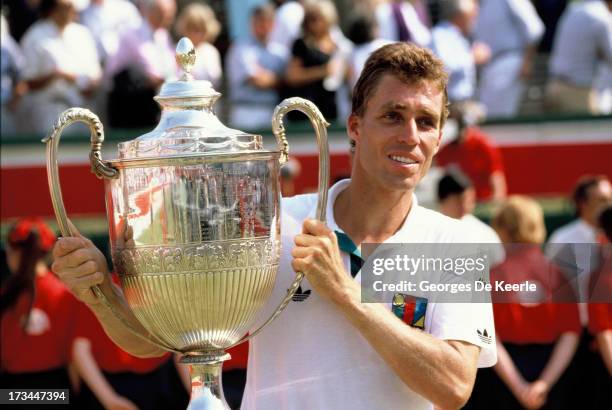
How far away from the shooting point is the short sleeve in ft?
9.59

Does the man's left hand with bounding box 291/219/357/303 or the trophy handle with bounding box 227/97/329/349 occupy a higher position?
the trophy handle with bounding box 227/97/329/349

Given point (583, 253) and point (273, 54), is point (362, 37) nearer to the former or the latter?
point (273, 54)

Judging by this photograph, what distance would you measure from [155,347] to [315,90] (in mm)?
6068

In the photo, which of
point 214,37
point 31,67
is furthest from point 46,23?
point 214,37

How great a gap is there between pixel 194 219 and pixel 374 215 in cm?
50

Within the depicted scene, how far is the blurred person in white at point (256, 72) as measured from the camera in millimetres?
9133

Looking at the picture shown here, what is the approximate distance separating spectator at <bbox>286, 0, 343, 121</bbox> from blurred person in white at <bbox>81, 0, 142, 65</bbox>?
1078mm

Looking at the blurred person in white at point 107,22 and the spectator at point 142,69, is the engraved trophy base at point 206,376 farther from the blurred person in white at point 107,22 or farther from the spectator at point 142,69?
the blurred person in white at point 107,22

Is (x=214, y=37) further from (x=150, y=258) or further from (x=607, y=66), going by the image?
(x=150, y=258)

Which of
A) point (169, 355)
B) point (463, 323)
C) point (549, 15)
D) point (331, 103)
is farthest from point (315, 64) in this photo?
point (463, 323)

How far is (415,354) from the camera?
280 cm

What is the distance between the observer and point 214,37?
9.57m

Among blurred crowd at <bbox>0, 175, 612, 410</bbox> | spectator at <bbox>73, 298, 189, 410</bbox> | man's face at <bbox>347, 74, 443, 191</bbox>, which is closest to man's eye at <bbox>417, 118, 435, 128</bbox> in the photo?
man's face at <bbox>347, 74, 443, 191</bbox>

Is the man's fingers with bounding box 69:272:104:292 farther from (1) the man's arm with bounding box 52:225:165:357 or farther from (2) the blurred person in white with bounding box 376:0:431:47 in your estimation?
(2) the blurred person in white with bounding box 376:0:431:47
